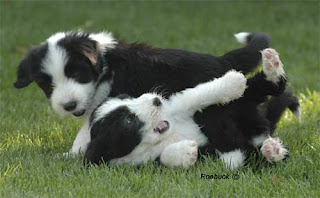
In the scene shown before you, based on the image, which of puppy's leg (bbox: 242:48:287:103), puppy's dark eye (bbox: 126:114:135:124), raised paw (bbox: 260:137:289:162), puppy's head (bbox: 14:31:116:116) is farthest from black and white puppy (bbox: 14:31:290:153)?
raised paw (bbox: 260:137:289:162)

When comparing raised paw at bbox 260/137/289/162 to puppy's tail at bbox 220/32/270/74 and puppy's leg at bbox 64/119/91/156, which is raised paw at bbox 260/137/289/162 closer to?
puppy's tail at bbox 220/32/270/74

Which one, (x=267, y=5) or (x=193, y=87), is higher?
(x=193, y=87)

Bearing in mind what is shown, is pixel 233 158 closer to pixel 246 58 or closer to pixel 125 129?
pixel 125 129

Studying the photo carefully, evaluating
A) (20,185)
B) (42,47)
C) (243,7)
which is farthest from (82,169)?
(243,7)

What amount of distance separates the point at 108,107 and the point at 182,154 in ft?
2.40

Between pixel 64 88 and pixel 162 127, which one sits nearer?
pixel 162 127

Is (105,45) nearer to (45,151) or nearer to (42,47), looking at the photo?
(42,47)

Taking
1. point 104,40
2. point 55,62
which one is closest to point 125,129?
point 55,62

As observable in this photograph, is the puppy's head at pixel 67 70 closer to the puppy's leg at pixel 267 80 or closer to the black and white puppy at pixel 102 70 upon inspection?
the black and white puppy at pixel 102 70

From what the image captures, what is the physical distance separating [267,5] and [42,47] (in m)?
8.33

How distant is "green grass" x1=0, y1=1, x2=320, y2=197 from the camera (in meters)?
4.40

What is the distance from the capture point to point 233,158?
16.3 feet

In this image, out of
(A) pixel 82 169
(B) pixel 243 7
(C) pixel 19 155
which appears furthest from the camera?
(B) pixel 243 7

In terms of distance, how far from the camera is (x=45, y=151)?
552cm
